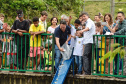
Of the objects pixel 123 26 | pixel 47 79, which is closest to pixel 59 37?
pixel 47 79

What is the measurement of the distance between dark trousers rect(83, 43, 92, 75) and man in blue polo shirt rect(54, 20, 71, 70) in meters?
0.68

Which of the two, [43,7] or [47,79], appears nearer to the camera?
[47,79]

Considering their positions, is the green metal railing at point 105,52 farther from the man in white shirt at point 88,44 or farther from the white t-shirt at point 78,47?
the white t-shirt at point 78,47

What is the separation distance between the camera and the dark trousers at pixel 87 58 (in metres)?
8.59

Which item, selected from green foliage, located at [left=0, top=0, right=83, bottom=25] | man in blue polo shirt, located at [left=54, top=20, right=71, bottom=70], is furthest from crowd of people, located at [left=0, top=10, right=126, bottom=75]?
green foliage, located at [left=0, top=0, right=83, bottom=25]

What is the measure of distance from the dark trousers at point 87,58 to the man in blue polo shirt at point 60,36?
0.68m

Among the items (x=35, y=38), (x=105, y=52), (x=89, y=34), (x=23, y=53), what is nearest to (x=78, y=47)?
(x=89, y=34)

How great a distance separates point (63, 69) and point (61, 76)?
216mm

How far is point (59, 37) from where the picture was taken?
28.8 ft

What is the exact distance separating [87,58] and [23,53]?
2.03 metres

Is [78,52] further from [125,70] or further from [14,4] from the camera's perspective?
[14,4]

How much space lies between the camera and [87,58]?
862 centimetres

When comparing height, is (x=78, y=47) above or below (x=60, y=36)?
below

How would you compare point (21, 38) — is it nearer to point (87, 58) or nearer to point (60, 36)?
point (60, 36)
